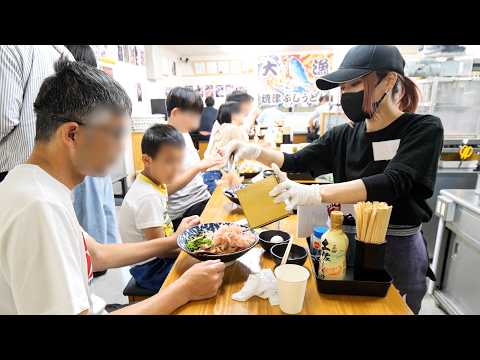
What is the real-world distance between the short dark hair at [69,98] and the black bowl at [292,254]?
802mm

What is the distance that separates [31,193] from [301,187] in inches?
35.1

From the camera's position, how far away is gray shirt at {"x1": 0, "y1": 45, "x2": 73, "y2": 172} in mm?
1557

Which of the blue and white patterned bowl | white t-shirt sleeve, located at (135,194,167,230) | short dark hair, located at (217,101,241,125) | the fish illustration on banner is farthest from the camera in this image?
the fish illustration on banner

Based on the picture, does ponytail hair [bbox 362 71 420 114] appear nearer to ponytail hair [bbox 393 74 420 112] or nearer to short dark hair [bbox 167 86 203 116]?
ponytail hair [bbox 393 74 420 112]

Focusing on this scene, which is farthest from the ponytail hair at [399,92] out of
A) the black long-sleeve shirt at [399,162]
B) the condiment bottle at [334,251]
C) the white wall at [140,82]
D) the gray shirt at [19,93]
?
the white wall at [140,82]

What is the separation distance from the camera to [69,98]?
842mm

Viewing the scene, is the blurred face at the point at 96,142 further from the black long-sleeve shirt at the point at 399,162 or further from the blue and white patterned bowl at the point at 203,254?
the black long-sleeve shirt at the point at 399,162

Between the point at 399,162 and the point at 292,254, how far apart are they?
55 cm

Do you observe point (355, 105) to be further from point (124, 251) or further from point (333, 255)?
point (124, 251)

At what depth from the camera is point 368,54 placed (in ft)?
3.85

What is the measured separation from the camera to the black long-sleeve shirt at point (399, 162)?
117 cm

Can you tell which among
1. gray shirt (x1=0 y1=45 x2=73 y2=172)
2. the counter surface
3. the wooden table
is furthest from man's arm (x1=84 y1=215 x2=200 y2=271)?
the counter surface

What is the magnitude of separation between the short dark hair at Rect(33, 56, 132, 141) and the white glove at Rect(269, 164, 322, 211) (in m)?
0.66
